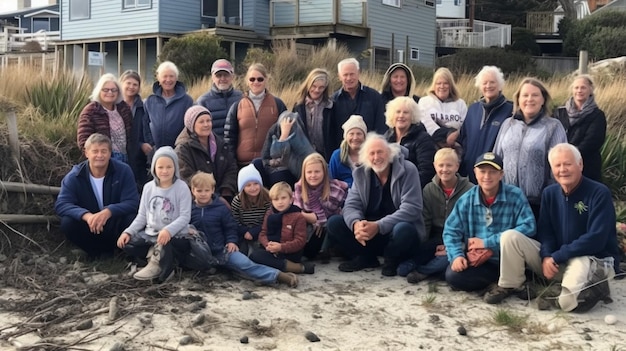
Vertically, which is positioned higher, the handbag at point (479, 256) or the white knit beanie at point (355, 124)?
the white knit beanie at point (355, 124)

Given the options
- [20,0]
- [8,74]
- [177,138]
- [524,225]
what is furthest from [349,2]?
[20,0]

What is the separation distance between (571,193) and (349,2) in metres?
20.6

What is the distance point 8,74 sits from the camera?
9.01 meters

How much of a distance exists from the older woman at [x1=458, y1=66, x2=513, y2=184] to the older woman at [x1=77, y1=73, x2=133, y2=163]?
11.4 ft

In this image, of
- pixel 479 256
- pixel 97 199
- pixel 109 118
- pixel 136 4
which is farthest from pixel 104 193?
pixel 136 4

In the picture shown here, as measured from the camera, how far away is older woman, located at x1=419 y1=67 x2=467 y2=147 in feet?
22.5

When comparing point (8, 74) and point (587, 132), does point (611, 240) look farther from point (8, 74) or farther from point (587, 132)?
point (8, 74)

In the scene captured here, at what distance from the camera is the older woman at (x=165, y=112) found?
7176mm

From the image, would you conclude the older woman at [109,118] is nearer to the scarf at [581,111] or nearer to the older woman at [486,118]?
the older woman at [486,118]

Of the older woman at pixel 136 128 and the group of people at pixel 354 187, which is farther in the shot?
the older woman at pixel 136 128

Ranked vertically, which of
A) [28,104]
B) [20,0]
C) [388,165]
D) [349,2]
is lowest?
[388,165]

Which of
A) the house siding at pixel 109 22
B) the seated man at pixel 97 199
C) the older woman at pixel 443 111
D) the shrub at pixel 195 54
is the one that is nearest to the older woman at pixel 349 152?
the older woman at pixel 443 111

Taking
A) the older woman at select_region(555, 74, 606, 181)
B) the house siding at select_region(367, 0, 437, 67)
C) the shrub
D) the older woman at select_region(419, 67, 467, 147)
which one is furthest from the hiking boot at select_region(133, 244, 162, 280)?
the house siding at select_region(367, 0, 437, 67)

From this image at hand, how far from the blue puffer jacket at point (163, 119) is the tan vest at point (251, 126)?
632 millimetres
